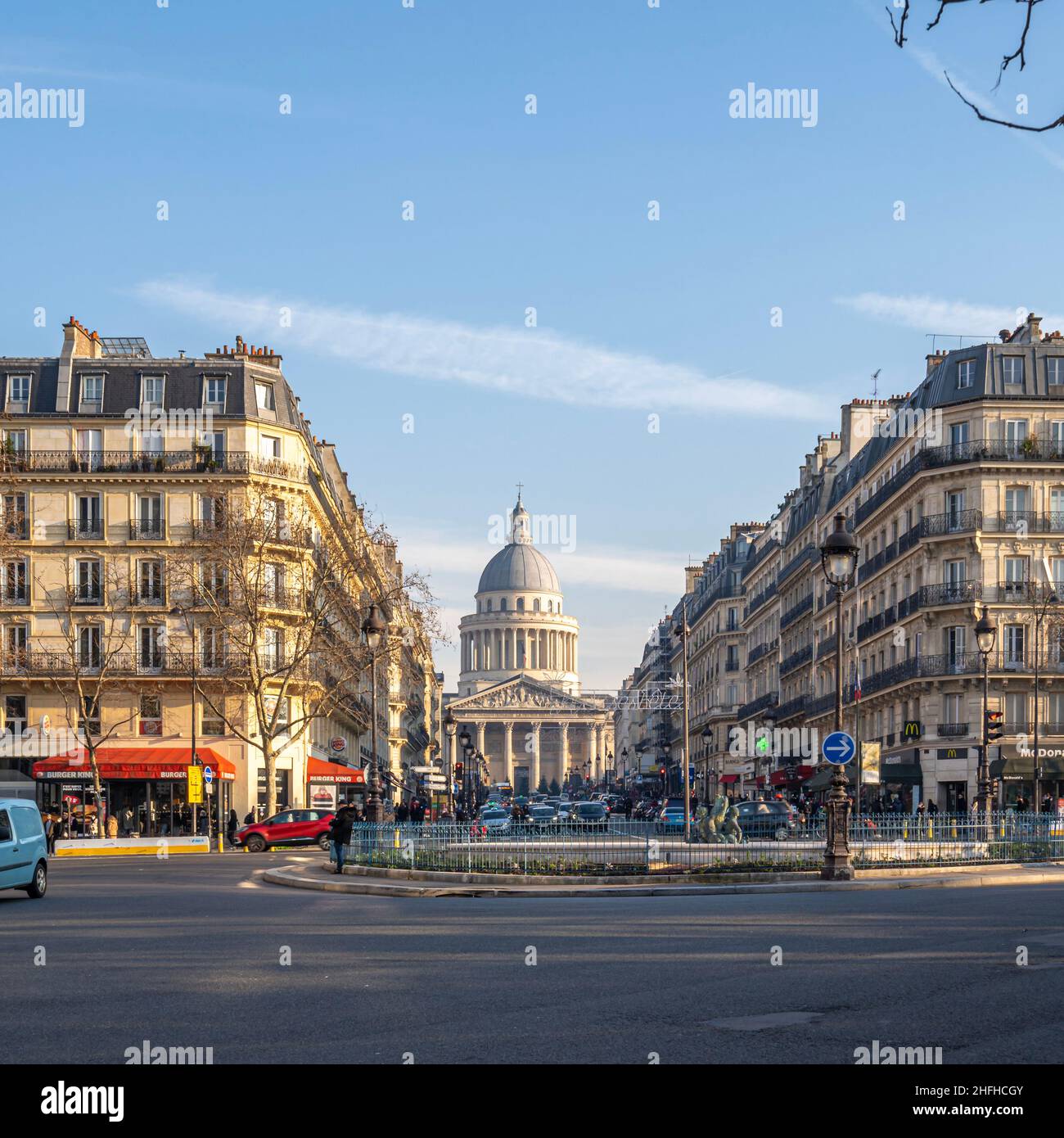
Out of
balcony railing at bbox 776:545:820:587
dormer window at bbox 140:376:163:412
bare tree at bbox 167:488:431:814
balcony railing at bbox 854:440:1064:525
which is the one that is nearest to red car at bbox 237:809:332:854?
bare tree at bbox 167:488:431:814

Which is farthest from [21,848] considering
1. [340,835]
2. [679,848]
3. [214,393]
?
[214,393]

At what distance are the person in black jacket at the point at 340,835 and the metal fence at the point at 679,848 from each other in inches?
35.4

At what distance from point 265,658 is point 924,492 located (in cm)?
2439

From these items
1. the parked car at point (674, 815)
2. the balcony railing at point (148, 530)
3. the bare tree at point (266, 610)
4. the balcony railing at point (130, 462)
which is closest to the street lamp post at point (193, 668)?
the bare tree at point (266, 610)

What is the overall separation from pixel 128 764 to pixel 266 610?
736 cm

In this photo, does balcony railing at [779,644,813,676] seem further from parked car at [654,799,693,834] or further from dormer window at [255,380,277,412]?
dormer window at [255,380,277,412]

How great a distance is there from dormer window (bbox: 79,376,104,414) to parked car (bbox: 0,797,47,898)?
3662cm

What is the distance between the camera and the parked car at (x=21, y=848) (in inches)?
993

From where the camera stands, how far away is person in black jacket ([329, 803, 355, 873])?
3175cm

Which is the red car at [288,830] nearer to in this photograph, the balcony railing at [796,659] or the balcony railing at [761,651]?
the balcony railing at [796,659]

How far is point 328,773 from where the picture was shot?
64000mm

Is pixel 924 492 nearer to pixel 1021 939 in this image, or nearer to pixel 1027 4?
pixel 1021 939

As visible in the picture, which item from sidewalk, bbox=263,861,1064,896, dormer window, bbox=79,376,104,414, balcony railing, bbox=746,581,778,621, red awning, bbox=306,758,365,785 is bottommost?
sidewalk, bbox=263,861,1064,896

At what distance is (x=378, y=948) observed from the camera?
53.4 ft
